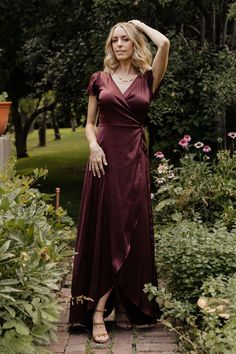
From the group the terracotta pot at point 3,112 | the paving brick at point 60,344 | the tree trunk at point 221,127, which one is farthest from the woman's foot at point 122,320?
the tree trunk at point 221,127

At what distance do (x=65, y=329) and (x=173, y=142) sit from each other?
5.41m

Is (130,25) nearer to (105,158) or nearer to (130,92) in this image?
(130,92)

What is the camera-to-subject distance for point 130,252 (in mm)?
4250

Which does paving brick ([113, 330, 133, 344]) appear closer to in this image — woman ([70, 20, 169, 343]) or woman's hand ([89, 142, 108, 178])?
woman ([70, 20, 169, 343])

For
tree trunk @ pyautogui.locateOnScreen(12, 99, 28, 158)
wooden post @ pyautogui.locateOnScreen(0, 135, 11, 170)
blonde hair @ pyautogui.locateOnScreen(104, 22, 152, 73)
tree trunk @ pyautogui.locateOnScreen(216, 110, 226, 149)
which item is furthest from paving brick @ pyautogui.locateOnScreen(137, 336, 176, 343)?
tree trunk @ pyautogui.locateOnScreen(12, 99, 28, 158)

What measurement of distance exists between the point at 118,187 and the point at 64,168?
1467 cm

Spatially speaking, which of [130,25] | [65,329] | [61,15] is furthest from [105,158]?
[61,15]

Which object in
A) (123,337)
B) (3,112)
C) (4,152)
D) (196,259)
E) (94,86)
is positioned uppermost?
(94,86)

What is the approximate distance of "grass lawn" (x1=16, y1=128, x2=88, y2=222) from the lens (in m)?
12.6

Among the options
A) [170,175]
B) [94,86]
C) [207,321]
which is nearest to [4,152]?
[170,175]

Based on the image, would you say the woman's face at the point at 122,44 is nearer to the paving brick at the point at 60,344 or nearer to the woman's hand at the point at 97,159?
the woman's hand at the point at 97,159

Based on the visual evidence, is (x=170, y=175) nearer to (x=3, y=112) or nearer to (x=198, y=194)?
(x=198, y=194)

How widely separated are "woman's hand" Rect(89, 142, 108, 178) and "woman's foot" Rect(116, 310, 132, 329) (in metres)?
1.00

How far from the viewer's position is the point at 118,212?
417 centimetres
